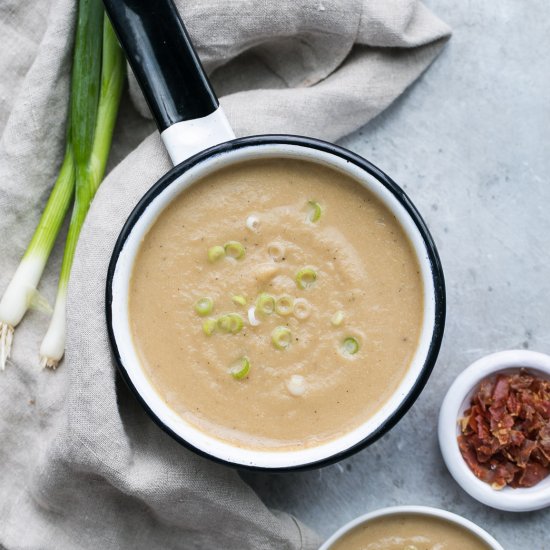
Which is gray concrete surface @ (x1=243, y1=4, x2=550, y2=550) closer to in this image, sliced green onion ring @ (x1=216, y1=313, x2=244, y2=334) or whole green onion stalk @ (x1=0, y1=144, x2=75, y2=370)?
sliced green onion ring @ (x1=216, y1=313, x2=244, y2=334)

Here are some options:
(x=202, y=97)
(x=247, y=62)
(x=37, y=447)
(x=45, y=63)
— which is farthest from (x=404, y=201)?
(x=37, y=447)

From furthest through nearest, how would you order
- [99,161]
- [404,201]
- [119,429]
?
[99,161] < [119,429] < [404,201]

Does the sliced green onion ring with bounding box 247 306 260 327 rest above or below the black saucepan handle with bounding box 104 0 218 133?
below

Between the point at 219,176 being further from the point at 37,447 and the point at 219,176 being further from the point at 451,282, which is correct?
the point at 37,447

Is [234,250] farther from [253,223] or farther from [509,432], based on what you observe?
[509,432]

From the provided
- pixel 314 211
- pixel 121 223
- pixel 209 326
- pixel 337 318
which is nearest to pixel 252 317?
pixel 209 326

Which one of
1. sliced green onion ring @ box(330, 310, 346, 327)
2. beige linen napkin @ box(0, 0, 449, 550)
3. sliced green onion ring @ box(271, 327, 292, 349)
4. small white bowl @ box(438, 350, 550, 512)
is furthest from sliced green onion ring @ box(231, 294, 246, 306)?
small white bowl @ box(438, 350, 550, 512)

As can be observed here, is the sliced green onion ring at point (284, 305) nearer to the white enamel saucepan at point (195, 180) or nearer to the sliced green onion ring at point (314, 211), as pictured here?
the sliced green onion ring at point (314, 211)
